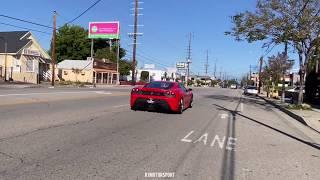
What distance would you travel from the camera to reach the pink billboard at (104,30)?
8981 cm

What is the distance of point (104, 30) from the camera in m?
90.8

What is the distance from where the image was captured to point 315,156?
34.2ft

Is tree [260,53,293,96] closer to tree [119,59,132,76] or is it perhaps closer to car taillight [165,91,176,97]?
car taillight [165,91,176,97]

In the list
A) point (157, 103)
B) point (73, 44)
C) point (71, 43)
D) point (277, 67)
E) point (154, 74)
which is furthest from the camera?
point (154, 74)

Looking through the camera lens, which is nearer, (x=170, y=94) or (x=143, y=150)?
(x=143, y=150)

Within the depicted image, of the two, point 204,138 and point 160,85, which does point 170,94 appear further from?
point 204,138

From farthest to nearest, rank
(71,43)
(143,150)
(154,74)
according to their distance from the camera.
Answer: (154,74) < (71,43) < (143,150)

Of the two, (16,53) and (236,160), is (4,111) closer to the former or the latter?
(236,160)

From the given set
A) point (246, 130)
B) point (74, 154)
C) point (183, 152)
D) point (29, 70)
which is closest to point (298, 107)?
point (246, 130)

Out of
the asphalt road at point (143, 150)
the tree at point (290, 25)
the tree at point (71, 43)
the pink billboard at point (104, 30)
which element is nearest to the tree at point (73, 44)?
the tree at point (71, 43)

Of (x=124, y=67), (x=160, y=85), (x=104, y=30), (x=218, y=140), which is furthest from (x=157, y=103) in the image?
(x=124, y=67)

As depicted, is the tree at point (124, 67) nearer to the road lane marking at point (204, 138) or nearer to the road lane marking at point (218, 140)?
the road lane marking at point (204, 138)

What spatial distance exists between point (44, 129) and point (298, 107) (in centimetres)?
1980

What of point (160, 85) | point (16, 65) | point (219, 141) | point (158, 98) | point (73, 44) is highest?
point (73, 44)
